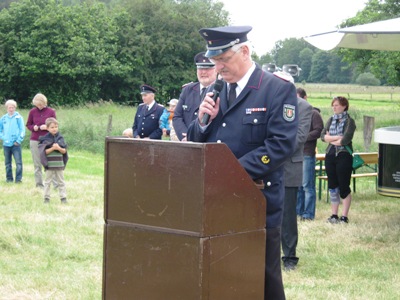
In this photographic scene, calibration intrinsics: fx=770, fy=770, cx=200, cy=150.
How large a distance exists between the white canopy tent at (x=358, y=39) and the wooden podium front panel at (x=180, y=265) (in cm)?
559

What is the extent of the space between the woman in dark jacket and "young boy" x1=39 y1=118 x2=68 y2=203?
4.27m

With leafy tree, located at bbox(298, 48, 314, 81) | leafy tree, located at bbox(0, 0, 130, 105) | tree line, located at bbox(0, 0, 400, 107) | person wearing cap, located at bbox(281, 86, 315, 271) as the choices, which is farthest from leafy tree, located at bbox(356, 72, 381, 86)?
person wearing cap, located at bbox(281, 86, 315, 271)

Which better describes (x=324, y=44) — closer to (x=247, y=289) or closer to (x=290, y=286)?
(x=290, y=286)

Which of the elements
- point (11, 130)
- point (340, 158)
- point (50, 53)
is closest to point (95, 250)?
point (340, 158)

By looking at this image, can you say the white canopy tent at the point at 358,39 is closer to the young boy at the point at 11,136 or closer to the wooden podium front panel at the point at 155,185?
the wooden podium front panel at the point at 155,185

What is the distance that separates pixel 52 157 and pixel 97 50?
38466 mm

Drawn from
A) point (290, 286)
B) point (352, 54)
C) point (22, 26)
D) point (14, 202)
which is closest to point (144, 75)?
point (22, 26)

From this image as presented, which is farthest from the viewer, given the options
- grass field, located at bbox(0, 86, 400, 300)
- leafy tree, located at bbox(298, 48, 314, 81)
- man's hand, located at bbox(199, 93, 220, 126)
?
leafy tree, located at bbox(298, 48, 314, 81)

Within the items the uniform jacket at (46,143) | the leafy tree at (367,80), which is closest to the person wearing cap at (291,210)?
the uniform jacket at (46,143)

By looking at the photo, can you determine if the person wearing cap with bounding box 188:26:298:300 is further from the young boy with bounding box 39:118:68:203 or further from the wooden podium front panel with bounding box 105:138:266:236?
the young boy with bounding box 39:118:68:203

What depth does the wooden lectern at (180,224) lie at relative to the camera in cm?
356

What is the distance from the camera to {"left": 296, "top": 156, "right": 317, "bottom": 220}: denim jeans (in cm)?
1062

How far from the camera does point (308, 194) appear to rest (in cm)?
1059

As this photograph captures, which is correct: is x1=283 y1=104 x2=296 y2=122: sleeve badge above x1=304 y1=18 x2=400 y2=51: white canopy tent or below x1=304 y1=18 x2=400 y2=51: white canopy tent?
below
